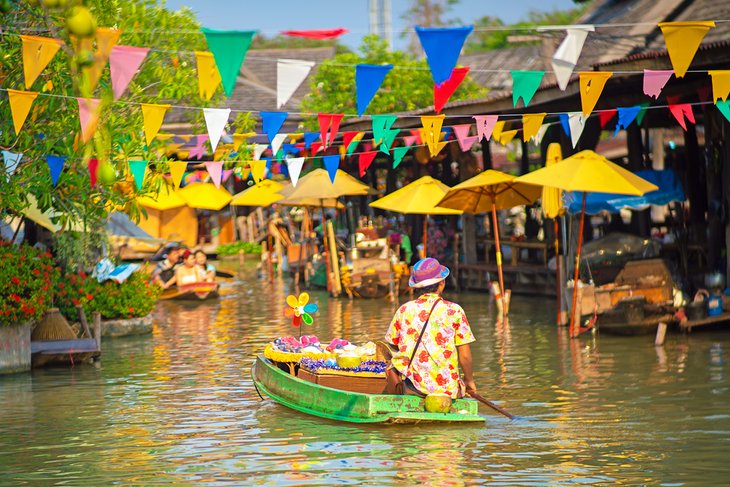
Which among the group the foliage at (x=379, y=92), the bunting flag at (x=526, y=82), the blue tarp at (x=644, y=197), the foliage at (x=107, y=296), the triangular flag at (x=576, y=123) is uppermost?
the foliage at (x=379, y=92)

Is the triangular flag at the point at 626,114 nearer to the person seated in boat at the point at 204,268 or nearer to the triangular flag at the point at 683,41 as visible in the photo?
the triangular flag at the point at 683,41

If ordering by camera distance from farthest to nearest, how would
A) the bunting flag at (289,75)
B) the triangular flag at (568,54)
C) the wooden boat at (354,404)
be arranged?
the bunting flag at (289,75), the triangular flag at (568,54), the wooden boat at (354,404)

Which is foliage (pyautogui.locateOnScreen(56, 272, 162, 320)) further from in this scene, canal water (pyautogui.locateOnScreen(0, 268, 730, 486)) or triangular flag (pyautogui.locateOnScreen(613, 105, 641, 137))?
triangular flag (pyautogui.locateOnScreen(613, 105, 641, 137))

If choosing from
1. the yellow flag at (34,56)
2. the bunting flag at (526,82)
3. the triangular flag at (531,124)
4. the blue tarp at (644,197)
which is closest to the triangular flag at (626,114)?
the triangular flag at (531,124)

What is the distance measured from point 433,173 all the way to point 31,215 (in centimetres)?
1568

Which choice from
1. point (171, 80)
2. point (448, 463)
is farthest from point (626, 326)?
point (448, 463)

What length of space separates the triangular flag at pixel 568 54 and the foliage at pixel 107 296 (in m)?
8.18

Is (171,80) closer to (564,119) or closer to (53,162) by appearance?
(53,162)

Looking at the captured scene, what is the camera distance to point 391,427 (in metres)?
10.6

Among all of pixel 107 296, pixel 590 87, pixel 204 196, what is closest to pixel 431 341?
pixel 590 87

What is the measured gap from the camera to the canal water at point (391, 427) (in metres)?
8.88

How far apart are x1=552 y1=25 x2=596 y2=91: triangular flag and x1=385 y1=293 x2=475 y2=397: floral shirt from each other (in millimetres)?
3716

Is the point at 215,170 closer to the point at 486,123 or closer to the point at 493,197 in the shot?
the point at 486,123

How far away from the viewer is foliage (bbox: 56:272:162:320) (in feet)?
56.2
